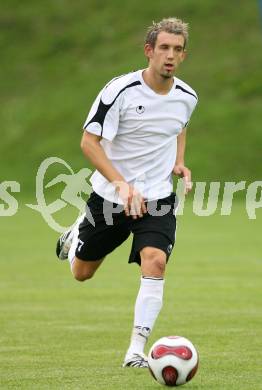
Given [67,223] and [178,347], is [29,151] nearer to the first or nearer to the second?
[67,223]

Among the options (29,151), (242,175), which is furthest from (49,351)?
(29,151)

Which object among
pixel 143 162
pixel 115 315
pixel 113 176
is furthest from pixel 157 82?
pixel 115 315

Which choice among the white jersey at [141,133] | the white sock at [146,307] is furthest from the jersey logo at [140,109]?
the white sock at [146,307]

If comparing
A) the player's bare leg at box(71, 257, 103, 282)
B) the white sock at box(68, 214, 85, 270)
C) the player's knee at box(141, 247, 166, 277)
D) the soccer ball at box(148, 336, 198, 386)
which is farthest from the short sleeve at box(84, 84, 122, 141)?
the soccer ball at box(148, 336, 198, 386)

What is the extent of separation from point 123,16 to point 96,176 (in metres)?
35.7

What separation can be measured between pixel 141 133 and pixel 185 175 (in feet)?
1.47

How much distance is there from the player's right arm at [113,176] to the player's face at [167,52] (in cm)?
66

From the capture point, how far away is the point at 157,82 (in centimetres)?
884

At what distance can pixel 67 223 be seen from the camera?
23.5 m

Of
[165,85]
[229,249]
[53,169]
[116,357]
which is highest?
[165,85]

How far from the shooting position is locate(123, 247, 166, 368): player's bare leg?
838 cm

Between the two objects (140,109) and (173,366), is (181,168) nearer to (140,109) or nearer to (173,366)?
(140,109)

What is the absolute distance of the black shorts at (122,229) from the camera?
28.2 feet

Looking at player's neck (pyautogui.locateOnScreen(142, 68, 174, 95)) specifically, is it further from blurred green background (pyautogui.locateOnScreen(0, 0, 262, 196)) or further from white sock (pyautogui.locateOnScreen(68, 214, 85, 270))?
blurred green background (pyautogui.locateOnScreen(0, 0, 262, 196))
